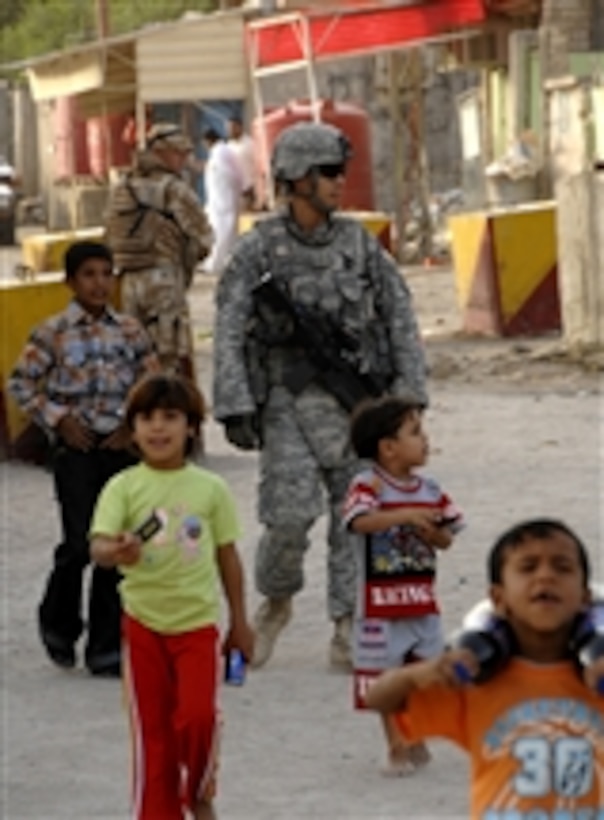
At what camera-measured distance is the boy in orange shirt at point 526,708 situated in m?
4.10

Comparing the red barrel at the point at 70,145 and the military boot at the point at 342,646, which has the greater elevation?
the red barrel at the point at 70,145

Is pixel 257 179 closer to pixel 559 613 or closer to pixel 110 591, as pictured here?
pixel 110 591

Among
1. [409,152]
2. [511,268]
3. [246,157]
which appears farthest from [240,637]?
[246,157]

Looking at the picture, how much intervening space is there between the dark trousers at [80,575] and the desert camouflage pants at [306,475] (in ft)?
2.12

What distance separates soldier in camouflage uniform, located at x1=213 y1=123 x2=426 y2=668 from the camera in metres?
8.71

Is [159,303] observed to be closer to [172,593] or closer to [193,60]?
[172,593]

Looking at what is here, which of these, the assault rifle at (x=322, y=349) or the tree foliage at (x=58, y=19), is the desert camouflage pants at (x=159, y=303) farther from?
the tree foliage at (x=58, y=19)

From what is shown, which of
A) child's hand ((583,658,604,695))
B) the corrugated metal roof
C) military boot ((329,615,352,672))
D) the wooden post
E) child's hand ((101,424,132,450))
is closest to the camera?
child's hand ((583,658,604,695))

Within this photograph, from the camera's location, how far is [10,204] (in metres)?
44.0

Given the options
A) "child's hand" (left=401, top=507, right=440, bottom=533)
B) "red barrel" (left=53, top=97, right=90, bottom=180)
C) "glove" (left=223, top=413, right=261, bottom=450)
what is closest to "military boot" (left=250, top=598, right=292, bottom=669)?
"glove" (left=223, top=413, right=261, bottom=450)

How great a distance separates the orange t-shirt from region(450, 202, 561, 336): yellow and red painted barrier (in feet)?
48.3

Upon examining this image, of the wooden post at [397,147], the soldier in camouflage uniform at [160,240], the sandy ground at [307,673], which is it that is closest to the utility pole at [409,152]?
the wooden post at [397,147]

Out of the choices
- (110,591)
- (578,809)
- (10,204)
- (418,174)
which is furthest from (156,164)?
(10,204)

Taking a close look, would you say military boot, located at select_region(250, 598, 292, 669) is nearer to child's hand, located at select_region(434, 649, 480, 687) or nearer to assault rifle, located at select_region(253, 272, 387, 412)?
assault rifle, located at select_region(253, 272, 387, 412)
